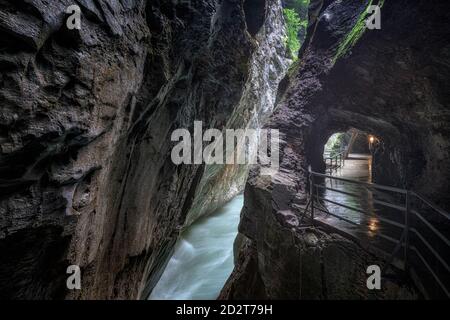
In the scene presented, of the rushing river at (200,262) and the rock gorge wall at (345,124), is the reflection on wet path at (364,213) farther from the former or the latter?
the rushing river at (200,262)

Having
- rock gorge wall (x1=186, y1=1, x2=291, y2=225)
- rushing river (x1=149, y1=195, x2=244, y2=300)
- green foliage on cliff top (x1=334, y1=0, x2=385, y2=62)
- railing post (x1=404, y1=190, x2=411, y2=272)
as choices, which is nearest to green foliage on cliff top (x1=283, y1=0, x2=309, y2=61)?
rock gorge wall (x1=186, y1=1, x2=291, y2=225)

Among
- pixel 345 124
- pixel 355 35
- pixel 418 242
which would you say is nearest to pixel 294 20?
pixel 345 124

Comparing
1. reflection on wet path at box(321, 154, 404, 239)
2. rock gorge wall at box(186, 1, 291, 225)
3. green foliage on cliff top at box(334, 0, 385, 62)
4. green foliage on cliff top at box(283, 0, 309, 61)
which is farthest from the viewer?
green foliage on cliff top at box(283, 0, 309, 61)

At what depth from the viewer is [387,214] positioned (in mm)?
5238

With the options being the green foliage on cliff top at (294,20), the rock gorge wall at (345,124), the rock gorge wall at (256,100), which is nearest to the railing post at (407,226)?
the rock gorge wall at (345,124)

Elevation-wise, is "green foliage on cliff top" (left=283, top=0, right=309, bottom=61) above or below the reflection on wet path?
above

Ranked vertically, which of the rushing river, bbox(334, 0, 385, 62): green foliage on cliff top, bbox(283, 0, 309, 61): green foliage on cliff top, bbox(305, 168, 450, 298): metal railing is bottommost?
the rushing river

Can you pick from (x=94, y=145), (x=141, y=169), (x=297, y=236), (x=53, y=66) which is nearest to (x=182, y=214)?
(x=141, y=169)

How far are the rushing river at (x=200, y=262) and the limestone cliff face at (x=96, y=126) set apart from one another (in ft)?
13.0

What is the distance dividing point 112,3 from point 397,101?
5.93 m

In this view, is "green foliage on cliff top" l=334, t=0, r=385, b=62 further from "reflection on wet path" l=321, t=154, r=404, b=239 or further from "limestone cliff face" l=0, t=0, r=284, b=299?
"reflection on wet path" l=321, t=154, r=404, b=239

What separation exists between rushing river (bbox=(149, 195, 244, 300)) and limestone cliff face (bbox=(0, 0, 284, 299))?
397 cm

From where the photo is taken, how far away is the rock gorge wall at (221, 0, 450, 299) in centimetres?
414
